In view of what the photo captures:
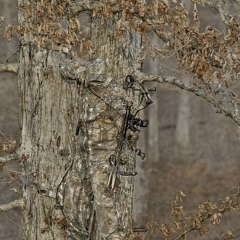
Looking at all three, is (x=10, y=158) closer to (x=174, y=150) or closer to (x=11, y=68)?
(x=11, y=68)

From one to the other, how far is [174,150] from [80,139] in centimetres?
1698

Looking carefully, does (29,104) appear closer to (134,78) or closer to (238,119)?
(134,78)

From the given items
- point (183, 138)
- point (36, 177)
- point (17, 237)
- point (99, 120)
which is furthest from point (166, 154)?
point (99, 120)

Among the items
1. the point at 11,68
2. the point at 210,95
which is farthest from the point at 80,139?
the point at 11,68

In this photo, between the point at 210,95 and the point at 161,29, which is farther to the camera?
the point at 210,95

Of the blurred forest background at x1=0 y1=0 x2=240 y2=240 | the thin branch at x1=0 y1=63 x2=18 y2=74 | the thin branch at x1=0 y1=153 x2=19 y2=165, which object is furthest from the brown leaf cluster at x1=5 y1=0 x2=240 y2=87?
the blurred forest background at x1=0 y1=0 x2=240 y2=240

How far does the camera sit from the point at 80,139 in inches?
337

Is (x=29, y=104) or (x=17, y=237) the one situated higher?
(x=29, y=104)

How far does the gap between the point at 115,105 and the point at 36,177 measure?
2.07m

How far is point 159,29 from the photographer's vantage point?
911cm

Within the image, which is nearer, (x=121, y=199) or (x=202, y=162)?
(x=121, y=199)

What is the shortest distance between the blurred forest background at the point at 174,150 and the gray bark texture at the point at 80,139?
816 centimetres

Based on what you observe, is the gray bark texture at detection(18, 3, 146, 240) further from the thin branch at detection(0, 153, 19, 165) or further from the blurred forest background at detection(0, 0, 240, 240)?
the blurred forest background at detection(0, 0, 240, 240)

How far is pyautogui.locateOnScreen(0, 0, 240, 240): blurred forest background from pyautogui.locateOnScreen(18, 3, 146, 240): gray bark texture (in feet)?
26.8
